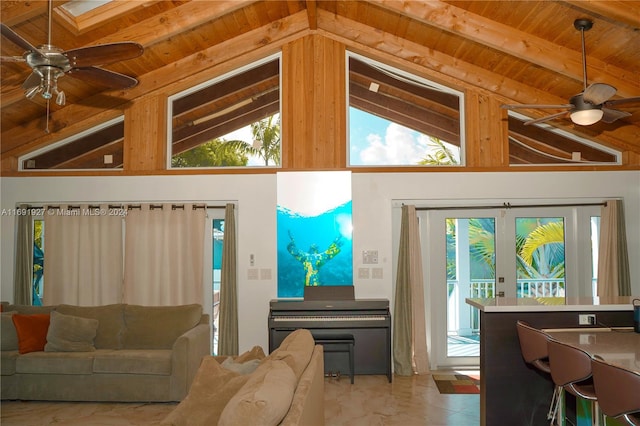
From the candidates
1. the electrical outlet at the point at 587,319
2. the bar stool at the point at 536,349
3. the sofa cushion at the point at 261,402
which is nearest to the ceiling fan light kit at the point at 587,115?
the electrical outlet at the point at 587,319

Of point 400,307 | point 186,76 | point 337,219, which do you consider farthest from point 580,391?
point 186,76

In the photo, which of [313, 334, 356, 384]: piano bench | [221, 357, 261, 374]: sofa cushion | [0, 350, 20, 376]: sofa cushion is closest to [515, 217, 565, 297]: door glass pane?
[313, 334, 356, 384]: piano bench

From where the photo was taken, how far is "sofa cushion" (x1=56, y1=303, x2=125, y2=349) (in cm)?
566

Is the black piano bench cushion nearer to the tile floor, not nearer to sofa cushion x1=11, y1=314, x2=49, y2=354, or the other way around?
the tile floor

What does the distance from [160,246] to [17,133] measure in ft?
7.26

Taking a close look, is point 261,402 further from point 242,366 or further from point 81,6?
point 81,6

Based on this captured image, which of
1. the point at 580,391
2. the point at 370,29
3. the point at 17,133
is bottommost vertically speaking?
the point at 580,391

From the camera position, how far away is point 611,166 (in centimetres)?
675

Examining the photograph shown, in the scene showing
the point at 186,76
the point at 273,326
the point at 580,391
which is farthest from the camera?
the point at 186,76

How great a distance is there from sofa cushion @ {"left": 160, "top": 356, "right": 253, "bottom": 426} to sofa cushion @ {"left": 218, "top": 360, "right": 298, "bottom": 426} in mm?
271

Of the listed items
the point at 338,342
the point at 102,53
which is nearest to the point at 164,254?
the point at 338,342

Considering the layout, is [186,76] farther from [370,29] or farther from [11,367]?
[11,367]

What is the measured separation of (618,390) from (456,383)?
11.5ft

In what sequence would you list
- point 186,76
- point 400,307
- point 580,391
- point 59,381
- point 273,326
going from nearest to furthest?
point 580,391 → point 59,381 → point 273,326 → point 400,307 → point 186,76
